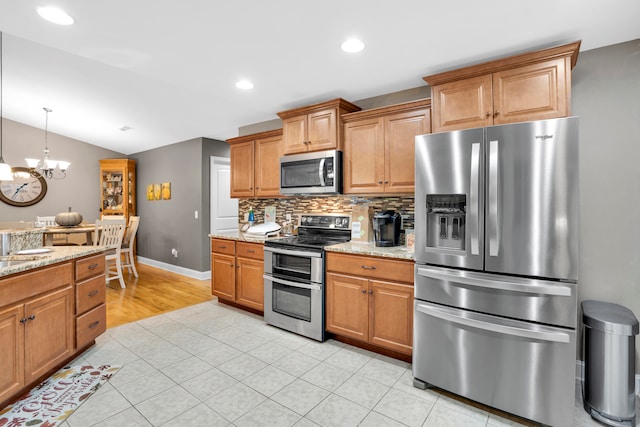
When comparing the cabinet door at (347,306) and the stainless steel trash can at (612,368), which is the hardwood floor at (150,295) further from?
the stainless steel trash can at (612,368)

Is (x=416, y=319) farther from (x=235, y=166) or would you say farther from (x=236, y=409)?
(x=235, y=166)

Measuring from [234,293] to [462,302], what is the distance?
8.69 ft

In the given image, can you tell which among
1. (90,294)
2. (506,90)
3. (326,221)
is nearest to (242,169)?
(326,221)

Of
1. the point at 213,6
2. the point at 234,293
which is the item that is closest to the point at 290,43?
the point at 213,6

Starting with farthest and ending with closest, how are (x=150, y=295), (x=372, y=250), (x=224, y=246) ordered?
1. (x=150, y=295)
2. (x=224, y=246)
3. (x=372, y=250)

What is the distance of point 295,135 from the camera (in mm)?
3484

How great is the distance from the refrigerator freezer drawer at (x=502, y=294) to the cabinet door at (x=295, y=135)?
6.26 ft

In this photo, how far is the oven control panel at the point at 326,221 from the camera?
133 inches

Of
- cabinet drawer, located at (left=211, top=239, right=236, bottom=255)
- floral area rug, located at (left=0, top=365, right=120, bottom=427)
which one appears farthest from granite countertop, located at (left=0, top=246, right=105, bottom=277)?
cabinet drawer, located at (left=211, top=239, right=236, bottom=255)

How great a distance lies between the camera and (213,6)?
188 centimetres

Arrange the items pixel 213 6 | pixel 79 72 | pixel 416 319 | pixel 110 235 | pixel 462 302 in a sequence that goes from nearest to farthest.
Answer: pixel 213 6
pixel 462 302
pixel 416 319
pixel 79 72
pixel 110 235

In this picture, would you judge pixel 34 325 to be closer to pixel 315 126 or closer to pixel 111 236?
pixel 315 126

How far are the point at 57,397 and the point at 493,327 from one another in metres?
2.87

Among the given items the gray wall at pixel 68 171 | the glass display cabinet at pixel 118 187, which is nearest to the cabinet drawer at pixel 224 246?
the glass display cabinet at pixel 118 187
